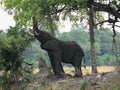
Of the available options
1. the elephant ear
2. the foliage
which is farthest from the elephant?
the foliage

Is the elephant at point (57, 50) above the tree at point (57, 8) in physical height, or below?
below

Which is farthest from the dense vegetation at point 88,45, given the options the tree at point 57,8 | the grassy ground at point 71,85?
the grassy ground at point 71,85

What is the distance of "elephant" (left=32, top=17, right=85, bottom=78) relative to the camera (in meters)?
21.7

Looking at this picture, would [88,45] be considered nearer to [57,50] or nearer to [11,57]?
[57,50]

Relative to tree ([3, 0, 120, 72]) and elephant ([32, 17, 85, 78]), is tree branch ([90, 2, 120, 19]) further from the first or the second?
elephant ([32, 17, 85, 78])

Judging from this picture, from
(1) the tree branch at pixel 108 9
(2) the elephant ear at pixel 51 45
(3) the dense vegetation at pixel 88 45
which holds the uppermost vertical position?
(1) the tree branch at pixel 108 9

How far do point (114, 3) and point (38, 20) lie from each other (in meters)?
4.46

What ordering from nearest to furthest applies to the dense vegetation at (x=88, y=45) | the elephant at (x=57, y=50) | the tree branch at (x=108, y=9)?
the tree branch at (x=108, y=9) < the elephant at (x=57, y=50) < the dense vegetation at (x=88, y=45)

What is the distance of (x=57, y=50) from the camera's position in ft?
71.5

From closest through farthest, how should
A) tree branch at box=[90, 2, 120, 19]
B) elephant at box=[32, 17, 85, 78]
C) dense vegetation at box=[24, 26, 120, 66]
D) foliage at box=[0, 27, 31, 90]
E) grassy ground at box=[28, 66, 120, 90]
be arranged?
1. grassy ground at box=[28, 66, 120, 90]
2. foliage at box=[0, 27, 31, 90]
3. tree branch at box=[90, 2, 120, 19]
4. elephant at box=[32, 17, 85, 78]
5. dense vegetation at box=[24, 26, 120, 66]

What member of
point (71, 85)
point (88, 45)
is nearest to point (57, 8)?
point (71, 85)

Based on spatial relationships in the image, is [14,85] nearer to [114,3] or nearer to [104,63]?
[114,3]

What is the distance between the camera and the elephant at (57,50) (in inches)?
854

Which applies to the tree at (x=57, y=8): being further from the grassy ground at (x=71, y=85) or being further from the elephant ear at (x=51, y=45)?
the grassy ground at (x=71, y=85)
